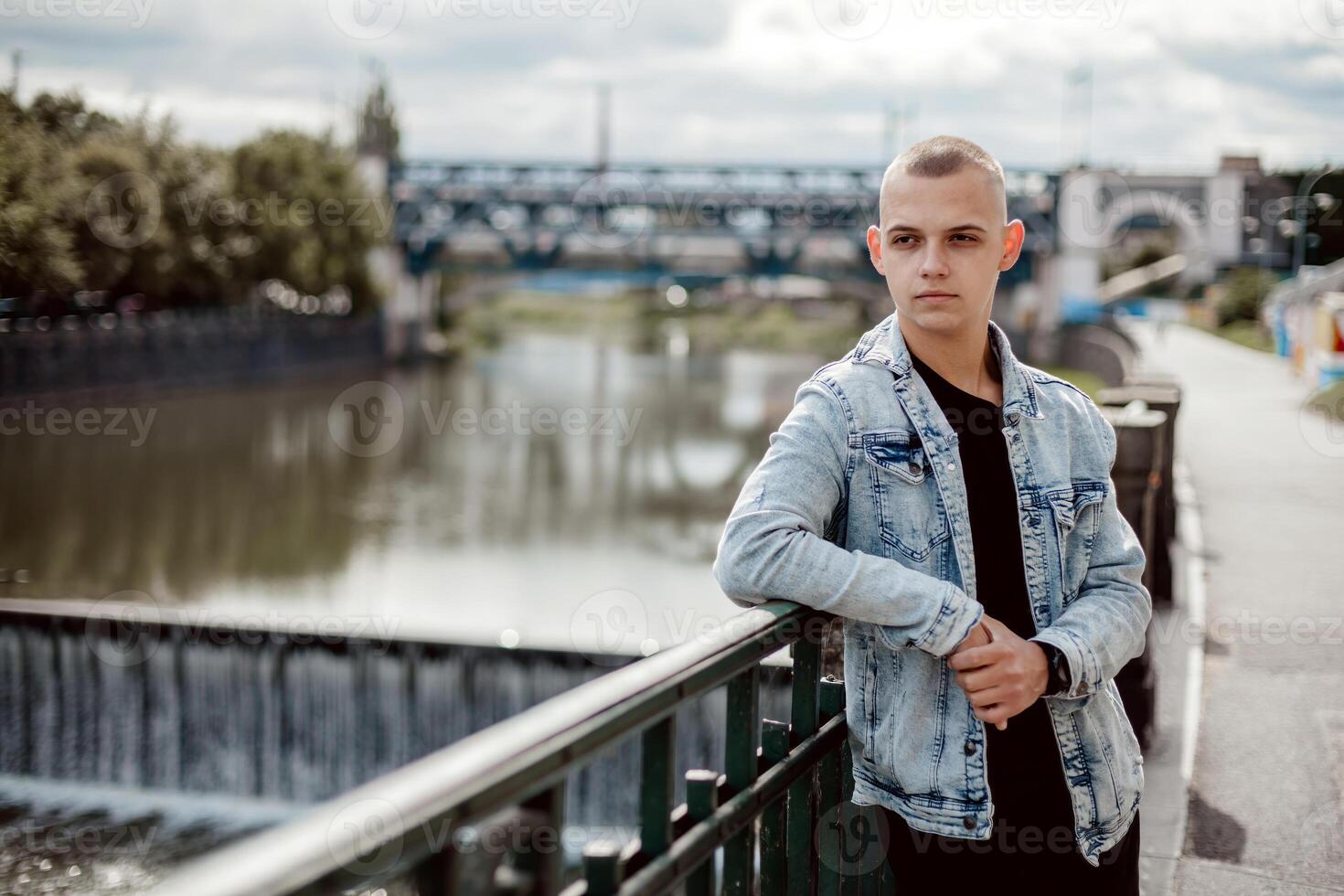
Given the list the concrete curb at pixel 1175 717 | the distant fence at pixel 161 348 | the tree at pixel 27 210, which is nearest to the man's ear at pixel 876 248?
the concrete curb at pixel 1175 717

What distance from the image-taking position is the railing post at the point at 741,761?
2.09 metres

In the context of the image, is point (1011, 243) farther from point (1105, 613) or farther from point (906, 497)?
point (1105, 613)

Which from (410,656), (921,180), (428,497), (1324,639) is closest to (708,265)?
(428,497)

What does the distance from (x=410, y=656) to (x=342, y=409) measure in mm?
26498

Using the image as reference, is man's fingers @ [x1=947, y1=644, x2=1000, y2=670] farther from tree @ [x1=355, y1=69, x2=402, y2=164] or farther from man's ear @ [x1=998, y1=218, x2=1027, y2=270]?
tree @ [x1=355, y1=69, x2=402, y2=164]

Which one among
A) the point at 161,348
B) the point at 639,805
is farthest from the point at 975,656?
the point at 161,348

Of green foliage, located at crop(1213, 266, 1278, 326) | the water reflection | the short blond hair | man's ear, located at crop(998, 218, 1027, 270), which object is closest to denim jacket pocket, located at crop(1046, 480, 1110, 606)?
man's ear, located at crop(998, 218, 1027, 270)

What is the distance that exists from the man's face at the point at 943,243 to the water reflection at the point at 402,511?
28.6 feet

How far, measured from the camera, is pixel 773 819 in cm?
229

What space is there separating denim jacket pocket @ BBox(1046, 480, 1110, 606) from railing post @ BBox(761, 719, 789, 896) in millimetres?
520

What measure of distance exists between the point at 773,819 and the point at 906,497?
0.61 metres

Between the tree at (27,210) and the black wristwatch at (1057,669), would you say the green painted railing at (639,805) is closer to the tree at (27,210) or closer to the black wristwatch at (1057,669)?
the black wristwatch at (1057,669)

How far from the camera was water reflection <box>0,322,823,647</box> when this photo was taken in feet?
46.8

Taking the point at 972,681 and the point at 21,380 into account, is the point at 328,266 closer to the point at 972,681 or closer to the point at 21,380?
the point at 21,380
